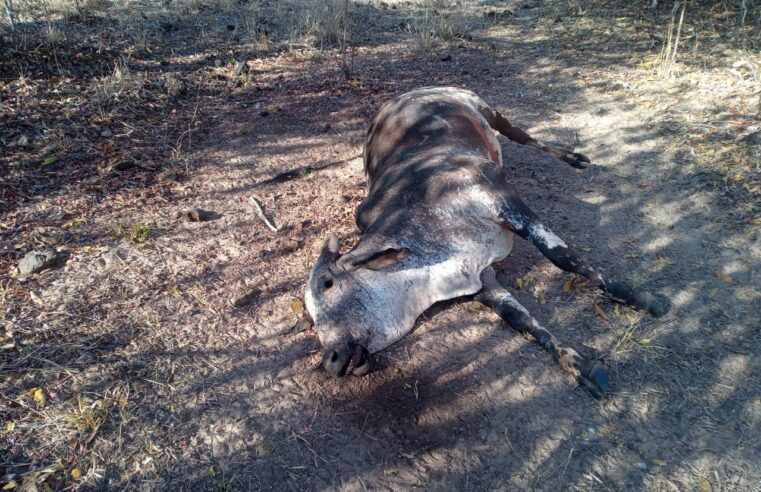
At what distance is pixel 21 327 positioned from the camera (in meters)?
3.01

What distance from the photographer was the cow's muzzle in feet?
9.14

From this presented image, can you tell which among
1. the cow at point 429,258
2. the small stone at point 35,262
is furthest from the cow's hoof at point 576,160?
the small stone at point 35,262

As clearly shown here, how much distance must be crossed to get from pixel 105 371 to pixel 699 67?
6776 millimetres

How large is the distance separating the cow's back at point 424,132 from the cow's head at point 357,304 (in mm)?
1066

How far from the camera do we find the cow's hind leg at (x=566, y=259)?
3.36 metres

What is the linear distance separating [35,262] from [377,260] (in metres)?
2.33

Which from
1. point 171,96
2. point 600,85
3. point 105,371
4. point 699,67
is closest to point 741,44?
point 699,67

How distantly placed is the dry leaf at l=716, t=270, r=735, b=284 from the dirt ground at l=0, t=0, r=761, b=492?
1 cm

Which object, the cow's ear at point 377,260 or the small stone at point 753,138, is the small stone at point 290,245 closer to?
the cow's ear at point 377,260

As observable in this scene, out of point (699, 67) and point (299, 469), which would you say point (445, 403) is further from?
point (699, 67)

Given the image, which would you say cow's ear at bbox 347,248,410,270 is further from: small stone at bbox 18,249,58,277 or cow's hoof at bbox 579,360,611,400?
small stone at bbox 18,249,58,277

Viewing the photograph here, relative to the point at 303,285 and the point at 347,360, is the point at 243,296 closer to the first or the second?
the point at 303,285

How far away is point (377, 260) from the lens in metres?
3.04

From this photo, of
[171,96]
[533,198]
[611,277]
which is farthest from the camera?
[171,96]
